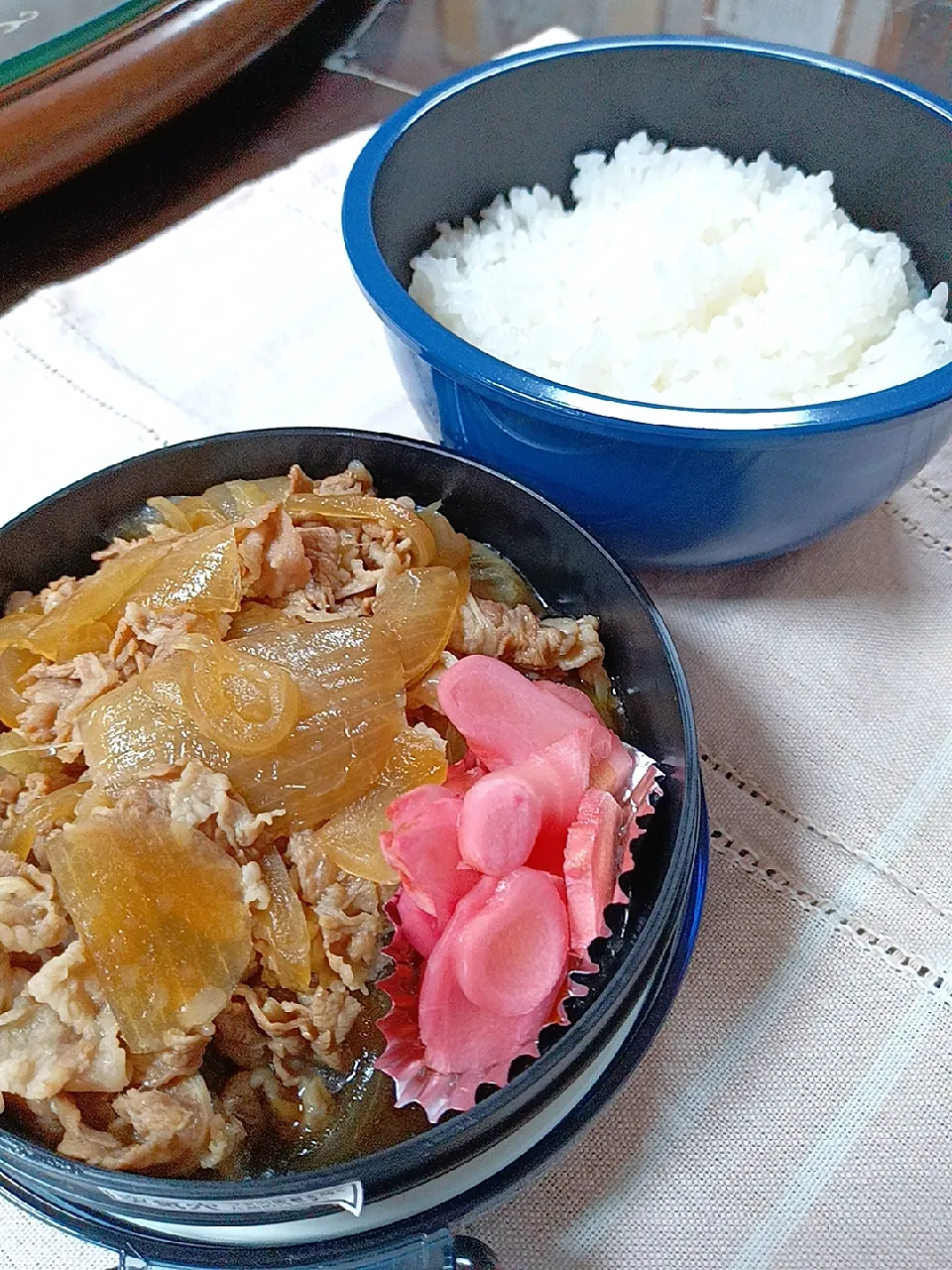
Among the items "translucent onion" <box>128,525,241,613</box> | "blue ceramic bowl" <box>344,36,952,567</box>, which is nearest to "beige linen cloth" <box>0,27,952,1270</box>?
"blue ceramic bowl" <box>344,36,952,567</box>

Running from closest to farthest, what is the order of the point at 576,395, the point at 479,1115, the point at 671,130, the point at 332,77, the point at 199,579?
the point at 479,1115 → the point at 199,579 → the point at 576,395 → the point at 671,130 → the point at 332,77

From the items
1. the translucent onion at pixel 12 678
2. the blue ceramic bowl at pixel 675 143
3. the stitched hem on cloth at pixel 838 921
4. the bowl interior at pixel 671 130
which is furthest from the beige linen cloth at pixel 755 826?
the translucent onion at pixel 12 678

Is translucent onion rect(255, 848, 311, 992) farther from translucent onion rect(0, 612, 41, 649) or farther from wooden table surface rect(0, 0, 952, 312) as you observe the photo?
wooden table surface rect(0, 0, 952, 312)

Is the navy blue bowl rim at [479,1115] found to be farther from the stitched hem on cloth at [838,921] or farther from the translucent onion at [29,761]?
the translucent onion at [29,761]

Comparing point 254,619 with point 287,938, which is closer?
point 287,938

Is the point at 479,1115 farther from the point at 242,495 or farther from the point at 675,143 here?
the point at 675,143

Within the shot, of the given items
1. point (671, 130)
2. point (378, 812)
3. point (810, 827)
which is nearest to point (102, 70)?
point (671, 130)

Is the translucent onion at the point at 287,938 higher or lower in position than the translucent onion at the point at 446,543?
lower
